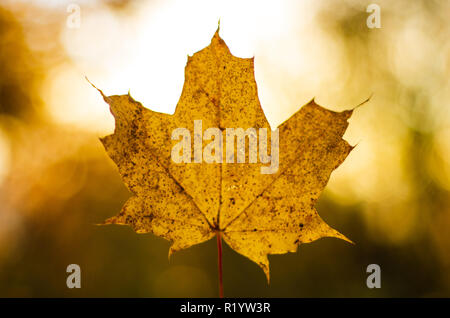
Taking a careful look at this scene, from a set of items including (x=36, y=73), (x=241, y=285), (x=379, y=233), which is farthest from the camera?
(x=36, y=73)

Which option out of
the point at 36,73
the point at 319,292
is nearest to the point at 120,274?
the point at 319,292

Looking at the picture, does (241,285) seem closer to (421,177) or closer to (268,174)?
(421,177)

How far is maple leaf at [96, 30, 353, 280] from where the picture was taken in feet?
2.89

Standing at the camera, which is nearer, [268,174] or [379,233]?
[268,174]

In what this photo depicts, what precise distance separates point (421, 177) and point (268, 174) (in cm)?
1065

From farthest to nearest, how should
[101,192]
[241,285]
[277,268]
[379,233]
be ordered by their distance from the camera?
[101,192]
[379,233]
[277,268]
[241,285]

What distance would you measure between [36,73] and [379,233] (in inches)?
565

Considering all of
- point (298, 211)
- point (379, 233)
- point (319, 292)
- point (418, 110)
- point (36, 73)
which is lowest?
point (319, 292)

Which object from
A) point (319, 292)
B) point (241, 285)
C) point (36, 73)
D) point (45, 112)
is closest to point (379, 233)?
point (319, 292)

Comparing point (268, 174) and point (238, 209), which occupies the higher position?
point (268, 174)

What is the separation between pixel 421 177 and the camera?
9820 millimetres

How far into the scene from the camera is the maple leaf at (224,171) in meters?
0.88

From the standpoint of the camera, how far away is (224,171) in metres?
0.96
